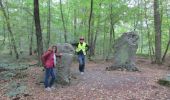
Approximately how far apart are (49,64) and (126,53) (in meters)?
5.78

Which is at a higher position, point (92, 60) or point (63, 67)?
point (63, 67)

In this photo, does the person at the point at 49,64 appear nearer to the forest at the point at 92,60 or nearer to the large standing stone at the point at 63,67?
the forest at the point at 92,60

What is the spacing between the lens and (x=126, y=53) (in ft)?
48.2

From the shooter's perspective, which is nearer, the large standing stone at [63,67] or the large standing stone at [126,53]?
the large standing stone at [63,67]

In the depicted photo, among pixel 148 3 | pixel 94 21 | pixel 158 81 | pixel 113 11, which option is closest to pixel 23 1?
pixel 94 21

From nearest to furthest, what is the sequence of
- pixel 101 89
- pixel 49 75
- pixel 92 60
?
pixel 101 89
pixel 49 75
pixel 92 60

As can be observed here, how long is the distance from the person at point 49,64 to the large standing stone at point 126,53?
16.6 ft

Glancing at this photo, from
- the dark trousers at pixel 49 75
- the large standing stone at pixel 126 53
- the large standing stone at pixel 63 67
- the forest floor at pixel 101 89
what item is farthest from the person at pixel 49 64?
the large standing stone at pixel 126 53

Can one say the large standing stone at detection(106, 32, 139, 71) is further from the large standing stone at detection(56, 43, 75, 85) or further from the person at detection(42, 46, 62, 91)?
the person at detection(42, 46, 62, 91)

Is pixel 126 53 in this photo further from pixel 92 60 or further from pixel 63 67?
pixel 92 60

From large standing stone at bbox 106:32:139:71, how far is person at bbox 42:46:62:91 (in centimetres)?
507

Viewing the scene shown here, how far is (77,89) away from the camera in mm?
10320

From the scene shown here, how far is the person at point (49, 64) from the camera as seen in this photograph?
33.6 feet

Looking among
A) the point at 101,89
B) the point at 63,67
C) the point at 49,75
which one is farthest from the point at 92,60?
the point at 101,89
